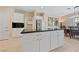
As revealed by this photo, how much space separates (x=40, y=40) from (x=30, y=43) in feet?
1.58

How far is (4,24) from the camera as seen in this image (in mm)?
8062

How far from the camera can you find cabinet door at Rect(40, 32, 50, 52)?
4014mm

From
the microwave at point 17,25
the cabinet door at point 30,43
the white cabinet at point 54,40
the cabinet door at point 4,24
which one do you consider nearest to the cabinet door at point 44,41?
the cabinet door at point 30,43

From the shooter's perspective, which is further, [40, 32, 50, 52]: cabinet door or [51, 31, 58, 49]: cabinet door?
[51, 31, 58, 49]: cabinet door

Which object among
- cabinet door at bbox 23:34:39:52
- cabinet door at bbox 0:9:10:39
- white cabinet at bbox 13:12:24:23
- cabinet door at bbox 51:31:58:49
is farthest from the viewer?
white cabinet at bbox 13:12:24:23

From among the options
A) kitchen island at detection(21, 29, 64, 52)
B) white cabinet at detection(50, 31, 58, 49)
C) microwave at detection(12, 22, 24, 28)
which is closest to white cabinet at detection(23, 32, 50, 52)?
kitchen island at detection(21, 29, 64, 52)

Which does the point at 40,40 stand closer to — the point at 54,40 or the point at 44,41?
the point at 44,41

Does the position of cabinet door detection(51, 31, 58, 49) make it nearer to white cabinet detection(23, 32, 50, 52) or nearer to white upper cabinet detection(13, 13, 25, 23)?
white cabinet detection(23, 32, 50, 52)

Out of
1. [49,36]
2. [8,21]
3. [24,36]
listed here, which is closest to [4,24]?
[8,21]

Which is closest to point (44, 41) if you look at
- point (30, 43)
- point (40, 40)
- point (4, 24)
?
point (40, 40)

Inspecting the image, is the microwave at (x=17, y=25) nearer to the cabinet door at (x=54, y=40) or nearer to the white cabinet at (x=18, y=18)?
the white cabinet at (x=18, y=18)

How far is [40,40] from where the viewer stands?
12.9 feet
